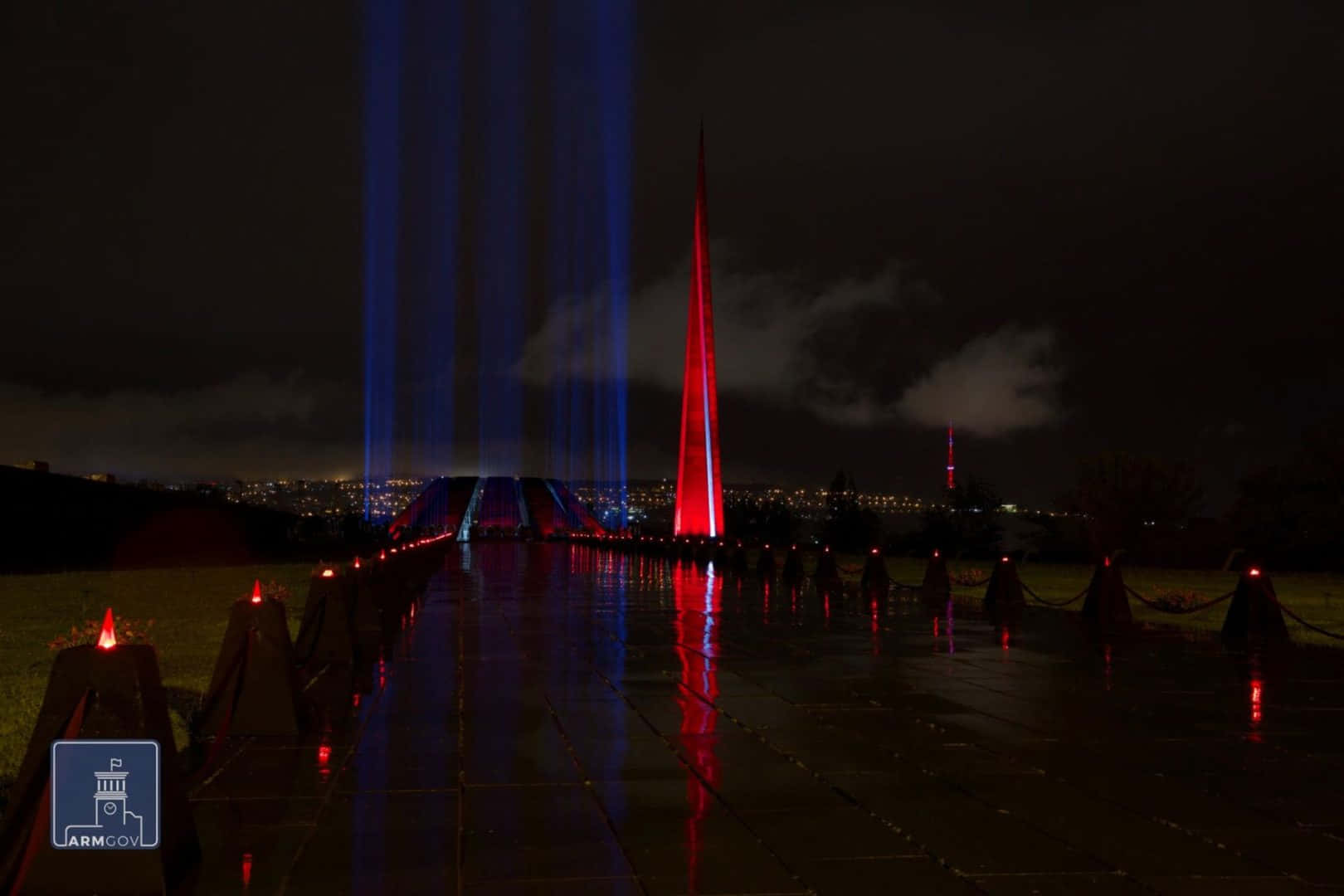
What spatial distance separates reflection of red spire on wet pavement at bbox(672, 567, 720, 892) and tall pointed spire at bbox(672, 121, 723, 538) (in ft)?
116

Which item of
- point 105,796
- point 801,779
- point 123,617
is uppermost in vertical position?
point 105,796

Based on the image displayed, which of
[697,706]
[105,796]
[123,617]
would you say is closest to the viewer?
[105,796]

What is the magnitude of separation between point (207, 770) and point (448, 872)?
8.74 feet

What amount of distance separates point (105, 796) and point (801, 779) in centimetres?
380

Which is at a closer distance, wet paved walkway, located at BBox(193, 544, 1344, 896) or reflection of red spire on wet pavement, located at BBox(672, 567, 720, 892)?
wet paved walkway, located at BBox(193, 544, 1344, 896)

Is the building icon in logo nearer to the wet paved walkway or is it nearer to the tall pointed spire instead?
the wet paved walkway

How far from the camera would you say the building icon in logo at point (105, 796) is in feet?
15.4

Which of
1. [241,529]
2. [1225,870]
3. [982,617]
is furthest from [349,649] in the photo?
[241,529]

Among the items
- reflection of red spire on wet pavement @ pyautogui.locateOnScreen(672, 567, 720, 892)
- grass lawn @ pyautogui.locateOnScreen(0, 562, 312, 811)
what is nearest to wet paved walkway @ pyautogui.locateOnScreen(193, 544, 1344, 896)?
reflection of red spire on wet pavement @ pyautogui.locateOnScreen(672, 567, 720, 892)

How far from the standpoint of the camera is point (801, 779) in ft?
23.8

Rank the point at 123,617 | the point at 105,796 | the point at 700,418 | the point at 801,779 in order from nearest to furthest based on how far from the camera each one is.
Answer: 1. the point at 105,796
2. the point at 801,779
3. the point at 123,617
4. the point at 700,418

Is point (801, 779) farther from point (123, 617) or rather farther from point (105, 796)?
point (123, 617)

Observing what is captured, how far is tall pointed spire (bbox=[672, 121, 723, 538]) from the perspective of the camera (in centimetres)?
5859

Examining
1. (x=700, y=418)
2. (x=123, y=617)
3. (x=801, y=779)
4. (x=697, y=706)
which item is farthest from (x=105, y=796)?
(x=700, y=418)
